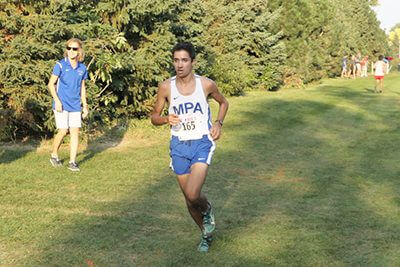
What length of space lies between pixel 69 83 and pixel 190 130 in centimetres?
397

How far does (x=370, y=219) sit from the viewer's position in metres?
6.79

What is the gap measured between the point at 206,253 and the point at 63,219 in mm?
1963

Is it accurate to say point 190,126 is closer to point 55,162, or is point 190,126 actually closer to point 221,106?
point 221,106

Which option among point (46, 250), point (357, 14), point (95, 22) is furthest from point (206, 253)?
point (357, 14)

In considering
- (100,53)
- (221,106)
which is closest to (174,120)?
(221,106)

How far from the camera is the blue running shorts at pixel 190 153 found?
5539 millimetres

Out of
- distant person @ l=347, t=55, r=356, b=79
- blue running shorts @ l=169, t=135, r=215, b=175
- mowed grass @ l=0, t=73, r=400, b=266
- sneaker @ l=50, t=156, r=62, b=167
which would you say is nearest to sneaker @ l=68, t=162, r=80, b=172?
mowed grass @ l=0, t=73, r=400, b=266

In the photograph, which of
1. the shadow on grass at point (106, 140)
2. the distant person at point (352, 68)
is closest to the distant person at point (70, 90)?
the shadow on grass at point (106, 140)

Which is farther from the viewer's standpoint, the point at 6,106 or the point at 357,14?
the point at 357,14

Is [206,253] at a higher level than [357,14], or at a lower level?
lower

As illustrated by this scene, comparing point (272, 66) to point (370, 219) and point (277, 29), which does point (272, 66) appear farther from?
point (370, 219)

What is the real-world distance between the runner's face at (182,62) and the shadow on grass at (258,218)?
1786mm

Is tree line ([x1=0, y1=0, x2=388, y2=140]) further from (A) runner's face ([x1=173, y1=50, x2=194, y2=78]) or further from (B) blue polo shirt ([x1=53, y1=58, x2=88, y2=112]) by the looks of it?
(A) runner's face ([x1=173, y1=50, x2=194, y2=78])

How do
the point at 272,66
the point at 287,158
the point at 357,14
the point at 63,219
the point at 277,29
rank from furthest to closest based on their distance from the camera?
the point at 357,14
the point at 277,29
the point at 272,66
the point at 287,158
the point at 63,219
